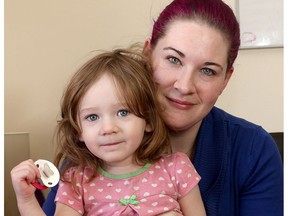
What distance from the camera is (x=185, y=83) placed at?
1.21 metres

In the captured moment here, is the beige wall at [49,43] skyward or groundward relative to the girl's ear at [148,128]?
skyward

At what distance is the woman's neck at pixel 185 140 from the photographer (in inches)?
55.4

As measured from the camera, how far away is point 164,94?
4.12 ft

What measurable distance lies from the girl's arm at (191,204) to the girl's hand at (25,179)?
413 mm

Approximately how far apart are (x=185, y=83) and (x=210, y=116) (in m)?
0.32

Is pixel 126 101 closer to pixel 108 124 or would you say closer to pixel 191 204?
pixel 108 124

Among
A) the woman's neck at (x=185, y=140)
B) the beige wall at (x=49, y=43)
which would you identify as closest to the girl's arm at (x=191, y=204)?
the woman's neck at (x=185, y=140)

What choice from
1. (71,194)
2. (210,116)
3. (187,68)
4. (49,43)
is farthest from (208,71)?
(49,43)

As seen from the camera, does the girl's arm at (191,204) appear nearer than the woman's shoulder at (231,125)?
Yes

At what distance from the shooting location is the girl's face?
1093 mm

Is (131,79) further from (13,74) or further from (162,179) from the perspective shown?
(13,74)

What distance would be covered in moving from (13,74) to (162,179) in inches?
71.5

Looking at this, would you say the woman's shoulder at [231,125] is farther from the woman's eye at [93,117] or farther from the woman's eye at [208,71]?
the woman's eye at [93,117]

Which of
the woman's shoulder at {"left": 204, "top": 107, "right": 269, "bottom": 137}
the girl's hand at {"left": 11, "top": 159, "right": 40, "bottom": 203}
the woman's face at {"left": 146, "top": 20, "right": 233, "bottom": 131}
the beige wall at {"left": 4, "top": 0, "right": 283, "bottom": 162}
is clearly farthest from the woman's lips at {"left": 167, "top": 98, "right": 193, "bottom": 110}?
the beige wall at {"left": 4, "top": 0, "right": 283, "bottom": 162}
